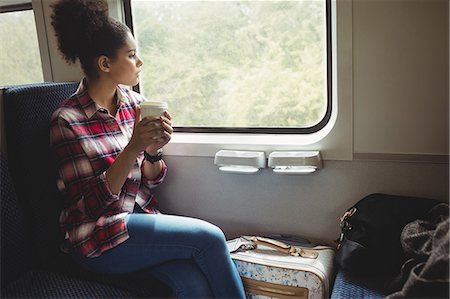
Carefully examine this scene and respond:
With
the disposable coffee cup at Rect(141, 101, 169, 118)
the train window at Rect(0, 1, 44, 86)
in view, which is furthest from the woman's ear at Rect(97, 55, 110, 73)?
the train window at Rect(0, 1, 44, 86)

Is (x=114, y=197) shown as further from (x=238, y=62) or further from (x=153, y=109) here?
(x=238, y=62)

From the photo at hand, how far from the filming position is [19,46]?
6.93 ft

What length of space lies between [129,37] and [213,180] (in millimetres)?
689

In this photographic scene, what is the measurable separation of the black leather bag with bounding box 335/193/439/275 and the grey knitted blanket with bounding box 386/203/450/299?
5 cm

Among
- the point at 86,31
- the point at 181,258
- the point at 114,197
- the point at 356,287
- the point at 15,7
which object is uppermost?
the point at 15,7

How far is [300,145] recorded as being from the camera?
161 cm

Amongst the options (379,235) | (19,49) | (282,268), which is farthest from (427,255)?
(19,49)

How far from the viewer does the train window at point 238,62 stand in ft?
5.45

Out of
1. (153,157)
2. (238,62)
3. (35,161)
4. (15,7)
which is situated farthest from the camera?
(15,7)

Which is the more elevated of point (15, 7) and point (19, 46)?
point (15, 7)

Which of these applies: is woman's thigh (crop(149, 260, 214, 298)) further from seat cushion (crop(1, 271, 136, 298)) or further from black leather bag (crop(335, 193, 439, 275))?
black leather bag (crop(335, 193, 439, 275))

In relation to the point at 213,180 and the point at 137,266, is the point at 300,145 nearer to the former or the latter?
the point at 213,180

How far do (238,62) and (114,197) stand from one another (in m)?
0.84

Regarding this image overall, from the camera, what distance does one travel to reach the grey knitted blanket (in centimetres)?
95
